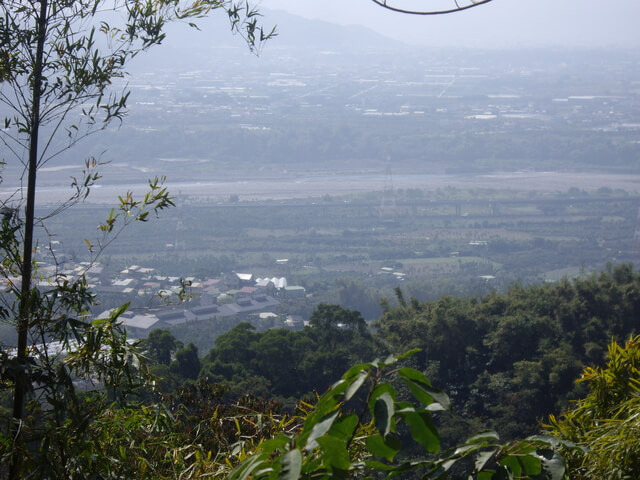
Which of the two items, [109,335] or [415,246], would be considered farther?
[415,246]

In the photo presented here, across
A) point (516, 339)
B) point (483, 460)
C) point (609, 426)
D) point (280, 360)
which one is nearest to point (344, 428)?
point (483, 460)

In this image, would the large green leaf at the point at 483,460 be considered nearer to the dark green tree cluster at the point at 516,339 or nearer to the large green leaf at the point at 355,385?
the large green leaf at the point at 355,385

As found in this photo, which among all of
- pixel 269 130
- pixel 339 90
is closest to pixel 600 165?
pixel 339 90

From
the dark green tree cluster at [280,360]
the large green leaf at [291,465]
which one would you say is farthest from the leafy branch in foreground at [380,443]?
the dark green tree cluster at [280,360]

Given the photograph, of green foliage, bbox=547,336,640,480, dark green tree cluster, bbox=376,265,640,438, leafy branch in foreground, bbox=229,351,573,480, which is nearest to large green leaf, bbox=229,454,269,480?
leafy branch in foreground, bbox=229,351,573,480

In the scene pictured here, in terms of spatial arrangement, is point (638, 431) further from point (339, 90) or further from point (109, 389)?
point (339, 90)

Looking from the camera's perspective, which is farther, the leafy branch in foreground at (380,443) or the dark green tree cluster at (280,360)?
the dark green tree cluster at (280,360)

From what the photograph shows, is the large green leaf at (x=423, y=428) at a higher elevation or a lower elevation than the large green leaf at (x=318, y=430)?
lower
